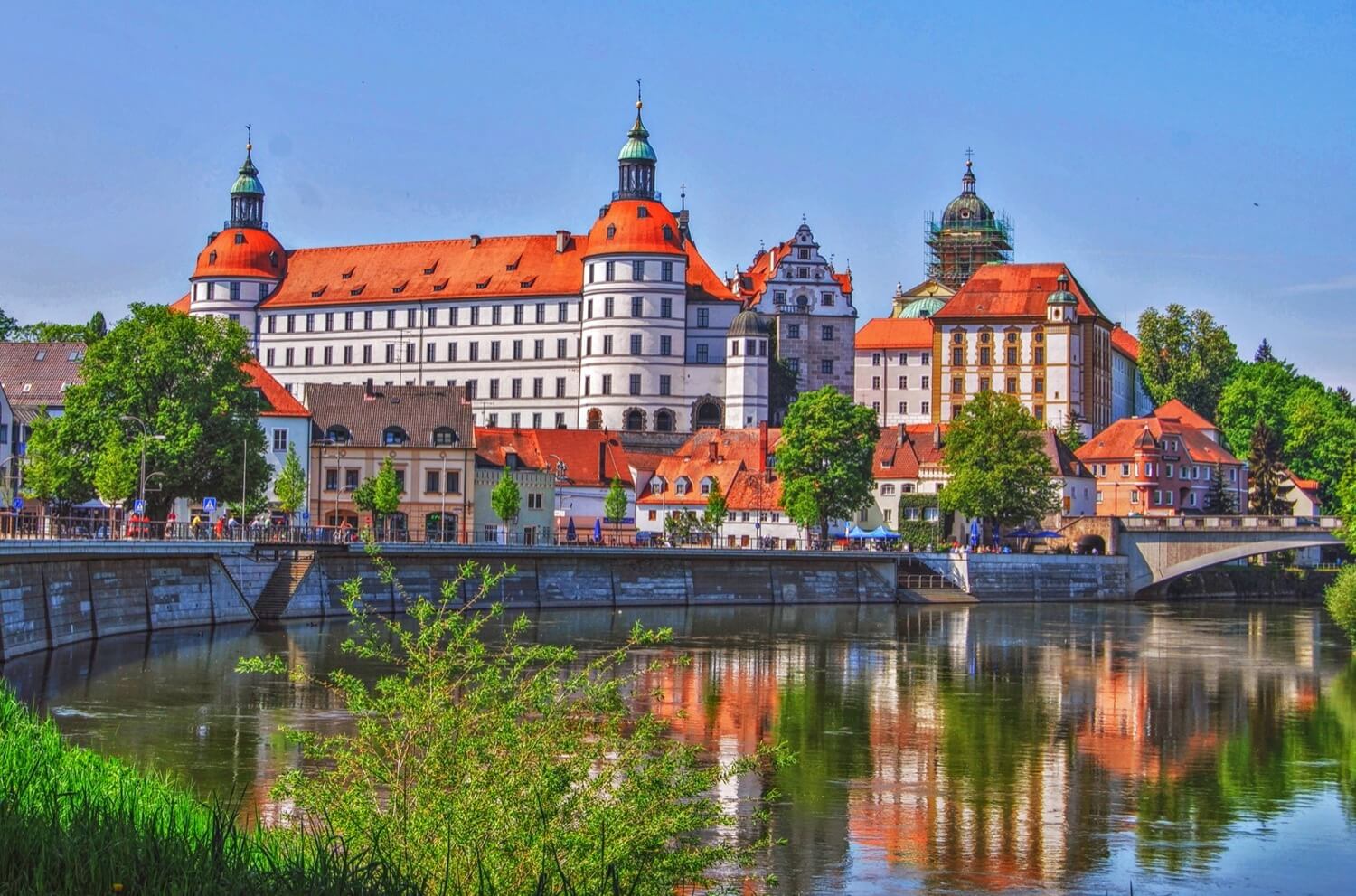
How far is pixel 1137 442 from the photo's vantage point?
126 metres

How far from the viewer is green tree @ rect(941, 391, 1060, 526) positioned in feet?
326

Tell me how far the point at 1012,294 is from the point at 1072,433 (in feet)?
41.4

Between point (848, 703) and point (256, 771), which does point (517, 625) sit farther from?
point (848, 703)

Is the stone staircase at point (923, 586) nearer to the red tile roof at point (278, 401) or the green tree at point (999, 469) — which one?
the green tree at point (999, 469)

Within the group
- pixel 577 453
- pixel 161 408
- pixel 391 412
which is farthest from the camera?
pixel 577 453

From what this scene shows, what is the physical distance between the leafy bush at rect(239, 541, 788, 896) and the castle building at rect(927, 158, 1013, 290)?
6029 inches

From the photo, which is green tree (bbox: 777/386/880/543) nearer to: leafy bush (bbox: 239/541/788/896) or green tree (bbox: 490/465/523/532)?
green tree (bbox: 490/465/523/532)

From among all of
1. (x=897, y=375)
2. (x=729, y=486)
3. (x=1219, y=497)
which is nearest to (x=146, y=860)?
(x=729, y=486)

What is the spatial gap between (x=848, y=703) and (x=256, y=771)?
1723 cm

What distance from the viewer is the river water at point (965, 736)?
1060 inches

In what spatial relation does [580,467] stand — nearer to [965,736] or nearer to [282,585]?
[282,585]

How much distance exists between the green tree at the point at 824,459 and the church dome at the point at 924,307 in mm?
63097

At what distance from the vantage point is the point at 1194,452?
132 m

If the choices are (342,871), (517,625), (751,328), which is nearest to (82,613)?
(517,625)
